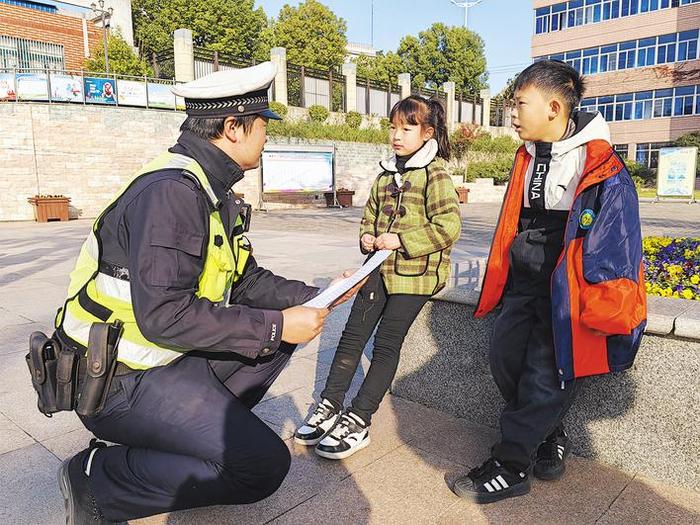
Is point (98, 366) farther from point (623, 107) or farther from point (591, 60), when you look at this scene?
point (591, 60)

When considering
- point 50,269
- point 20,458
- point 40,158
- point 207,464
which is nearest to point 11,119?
point 40,158

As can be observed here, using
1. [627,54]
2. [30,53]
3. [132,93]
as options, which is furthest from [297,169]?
[627,54]

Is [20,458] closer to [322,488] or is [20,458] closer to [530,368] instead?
[322,488]

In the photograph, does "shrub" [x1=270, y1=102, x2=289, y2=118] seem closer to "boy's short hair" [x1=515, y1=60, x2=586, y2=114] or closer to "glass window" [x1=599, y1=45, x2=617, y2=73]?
"boy's short hair" [x1=515, y1=60, x2=586, y2=114]

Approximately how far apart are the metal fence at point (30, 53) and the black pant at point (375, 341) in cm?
3294

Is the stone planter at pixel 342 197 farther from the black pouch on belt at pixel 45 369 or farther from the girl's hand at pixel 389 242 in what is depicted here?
the black pouch on belt at pixel 45 369

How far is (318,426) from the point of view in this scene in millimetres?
2793

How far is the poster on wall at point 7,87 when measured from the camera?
17359 mm

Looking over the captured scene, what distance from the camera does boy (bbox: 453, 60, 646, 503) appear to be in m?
2.05

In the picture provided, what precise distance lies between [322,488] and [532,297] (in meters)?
1.24

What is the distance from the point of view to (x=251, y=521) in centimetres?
215

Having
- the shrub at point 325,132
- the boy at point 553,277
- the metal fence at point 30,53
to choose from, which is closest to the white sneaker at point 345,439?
the boy at point 553,277

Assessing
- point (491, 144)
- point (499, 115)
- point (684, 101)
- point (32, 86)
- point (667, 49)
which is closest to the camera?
point (32, 86)

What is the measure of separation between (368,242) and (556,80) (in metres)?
1.16
